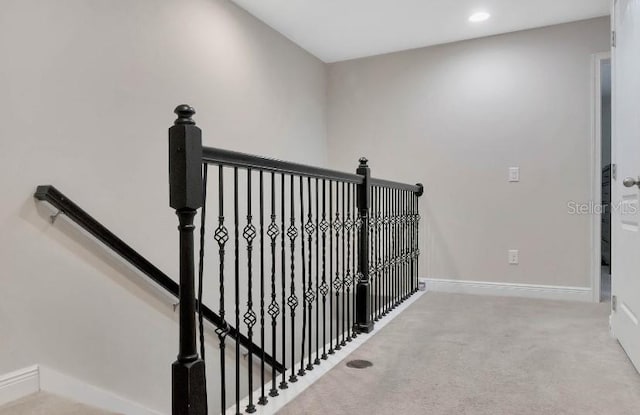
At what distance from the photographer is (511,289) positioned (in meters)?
3.63

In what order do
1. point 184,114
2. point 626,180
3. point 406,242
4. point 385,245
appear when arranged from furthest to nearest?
point 406,242 < point 385,245 < point 626,180 < point 184,114

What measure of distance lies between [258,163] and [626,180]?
5.34ft

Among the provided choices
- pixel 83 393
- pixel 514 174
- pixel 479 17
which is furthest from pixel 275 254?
pixel 479 17

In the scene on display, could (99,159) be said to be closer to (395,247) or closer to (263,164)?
(263,164)

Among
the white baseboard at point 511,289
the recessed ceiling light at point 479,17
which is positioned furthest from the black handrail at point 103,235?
the recessed ceiling light at point 479,17

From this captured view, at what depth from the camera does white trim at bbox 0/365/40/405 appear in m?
1.74

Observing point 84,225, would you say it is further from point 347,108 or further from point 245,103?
point 347,108

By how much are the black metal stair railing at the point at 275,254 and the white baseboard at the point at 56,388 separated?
21.3 inches

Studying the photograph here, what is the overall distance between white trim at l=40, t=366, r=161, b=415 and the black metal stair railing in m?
0.49

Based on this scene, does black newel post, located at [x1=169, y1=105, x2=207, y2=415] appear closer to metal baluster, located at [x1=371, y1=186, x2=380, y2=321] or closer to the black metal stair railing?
the black metal stair railing

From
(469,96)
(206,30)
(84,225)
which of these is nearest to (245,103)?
(206,30)

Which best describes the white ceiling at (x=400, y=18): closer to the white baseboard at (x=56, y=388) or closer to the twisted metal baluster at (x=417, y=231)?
the twisted metal baluster at (x=417, y=231)

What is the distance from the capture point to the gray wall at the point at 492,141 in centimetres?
345

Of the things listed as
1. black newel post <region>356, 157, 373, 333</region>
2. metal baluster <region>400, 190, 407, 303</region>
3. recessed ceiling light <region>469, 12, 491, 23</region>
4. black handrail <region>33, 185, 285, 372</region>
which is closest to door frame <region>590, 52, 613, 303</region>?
recessed ceiling light <region>469, 12, 491, 23</region>
